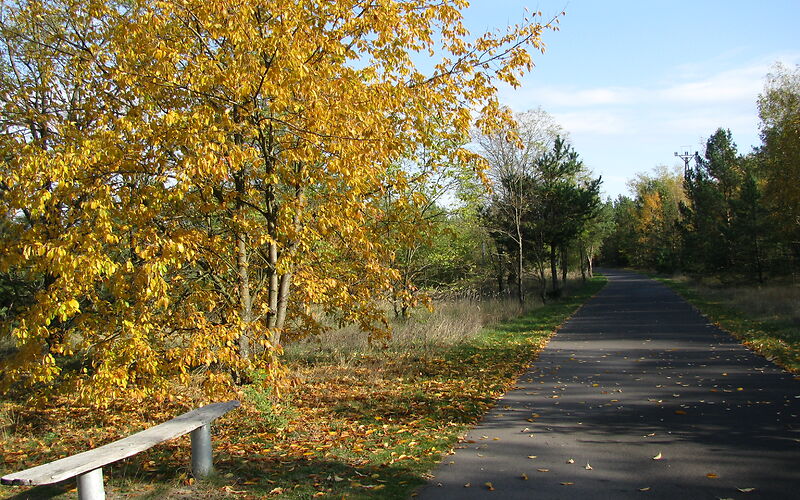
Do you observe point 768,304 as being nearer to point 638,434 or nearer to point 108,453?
point 638,434

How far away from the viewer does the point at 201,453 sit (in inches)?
199

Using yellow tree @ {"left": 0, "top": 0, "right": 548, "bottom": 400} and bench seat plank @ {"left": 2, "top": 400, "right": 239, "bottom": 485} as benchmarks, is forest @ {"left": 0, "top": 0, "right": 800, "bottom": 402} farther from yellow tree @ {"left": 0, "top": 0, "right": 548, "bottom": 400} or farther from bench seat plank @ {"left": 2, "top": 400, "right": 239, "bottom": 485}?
bench seat plank @ {"left": 2, "top": 400, "right": 239, "bottom": 485}

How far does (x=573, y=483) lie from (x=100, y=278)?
5.09 metres

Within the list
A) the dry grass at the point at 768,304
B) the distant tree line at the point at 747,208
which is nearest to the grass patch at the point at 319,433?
the dry grass at the point at 768,304

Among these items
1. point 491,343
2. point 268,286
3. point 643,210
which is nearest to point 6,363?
point 268,286

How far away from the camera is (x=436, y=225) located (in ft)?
32.0

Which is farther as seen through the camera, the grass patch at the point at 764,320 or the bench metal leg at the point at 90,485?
the grass patch at the point at 764,320

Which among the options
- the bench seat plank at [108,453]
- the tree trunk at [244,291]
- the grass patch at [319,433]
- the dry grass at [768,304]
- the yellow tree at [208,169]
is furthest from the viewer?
the dry grass at [768,304]

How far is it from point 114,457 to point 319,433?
2.77m

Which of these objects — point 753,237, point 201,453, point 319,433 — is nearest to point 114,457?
point 201,453

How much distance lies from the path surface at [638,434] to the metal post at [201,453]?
1.93 metres

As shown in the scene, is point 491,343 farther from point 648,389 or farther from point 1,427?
point 1,427

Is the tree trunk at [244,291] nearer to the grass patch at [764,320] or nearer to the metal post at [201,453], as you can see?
the metal post at [201,453]

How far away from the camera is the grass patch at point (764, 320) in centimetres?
1071
